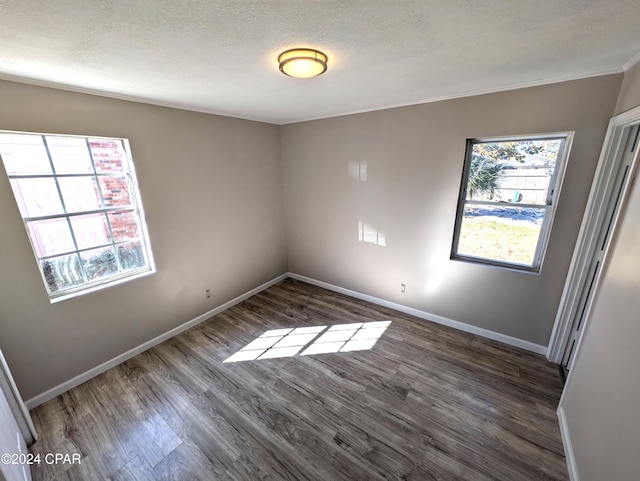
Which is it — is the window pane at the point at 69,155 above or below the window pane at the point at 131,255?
above

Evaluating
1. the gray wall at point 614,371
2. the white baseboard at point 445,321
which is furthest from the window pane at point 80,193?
the gray wall at point 614,371

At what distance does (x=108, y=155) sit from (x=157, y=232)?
31.6 inches

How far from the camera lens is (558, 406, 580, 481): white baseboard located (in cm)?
147

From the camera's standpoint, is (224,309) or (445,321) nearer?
(445,321)

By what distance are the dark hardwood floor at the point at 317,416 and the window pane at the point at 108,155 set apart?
1.88m

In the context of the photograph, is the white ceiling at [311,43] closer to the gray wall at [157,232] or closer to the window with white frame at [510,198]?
the gray wall at [157,232]

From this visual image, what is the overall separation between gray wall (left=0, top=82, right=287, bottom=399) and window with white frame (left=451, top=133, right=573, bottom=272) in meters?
2.61

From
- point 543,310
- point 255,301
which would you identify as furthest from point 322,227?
point 543,310

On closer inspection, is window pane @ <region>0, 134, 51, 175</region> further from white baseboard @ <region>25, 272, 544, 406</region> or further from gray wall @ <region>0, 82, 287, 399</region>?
white baseboard @ <region>25, 272, 544, 406</region>

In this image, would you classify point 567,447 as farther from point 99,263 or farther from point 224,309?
point 99,263

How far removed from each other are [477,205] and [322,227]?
197 centimetres

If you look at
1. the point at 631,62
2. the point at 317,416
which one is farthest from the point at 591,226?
the point at 317,416

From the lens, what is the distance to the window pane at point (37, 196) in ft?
6.05

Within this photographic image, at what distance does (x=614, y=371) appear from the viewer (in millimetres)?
1292
